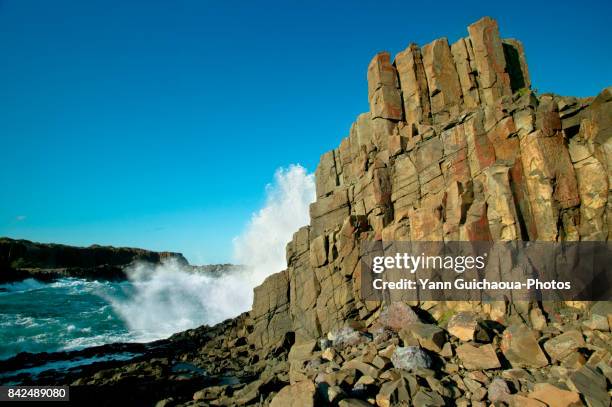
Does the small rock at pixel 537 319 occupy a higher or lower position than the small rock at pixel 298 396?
higher

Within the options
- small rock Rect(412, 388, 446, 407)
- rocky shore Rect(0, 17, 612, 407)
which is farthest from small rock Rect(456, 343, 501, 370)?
small rock Rect(412, 388, 446, 407)

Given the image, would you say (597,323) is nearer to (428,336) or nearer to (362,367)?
(428,336)

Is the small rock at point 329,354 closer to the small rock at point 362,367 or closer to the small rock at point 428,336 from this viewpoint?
the small rock at point 362,367

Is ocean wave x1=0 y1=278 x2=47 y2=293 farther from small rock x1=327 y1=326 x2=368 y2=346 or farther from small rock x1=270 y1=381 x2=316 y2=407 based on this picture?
small rock x1=270 y1=381 x2=316 y2=407

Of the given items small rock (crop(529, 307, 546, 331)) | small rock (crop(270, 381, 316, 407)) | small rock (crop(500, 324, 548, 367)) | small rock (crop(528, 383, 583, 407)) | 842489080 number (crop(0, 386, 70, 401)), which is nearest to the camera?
small rock (crop(528, 383, 583, 407))

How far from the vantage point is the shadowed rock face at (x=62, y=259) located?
96.9 metres

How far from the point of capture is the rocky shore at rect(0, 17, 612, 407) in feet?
44.1

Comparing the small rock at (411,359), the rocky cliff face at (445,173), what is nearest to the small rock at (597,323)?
the rocky cliff face at (445,173)

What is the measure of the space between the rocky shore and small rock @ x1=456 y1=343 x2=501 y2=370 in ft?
0.17

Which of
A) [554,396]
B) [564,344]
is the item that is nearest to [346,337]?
[564,344]

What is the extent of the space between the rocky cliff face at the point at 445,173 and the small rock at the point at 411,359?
5010 mm

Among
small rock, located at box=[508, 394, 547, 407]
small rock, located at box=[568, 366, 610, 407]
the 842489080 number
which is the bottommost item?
the 842489080 number

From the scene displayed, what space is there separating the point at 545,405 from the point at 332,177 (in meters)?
25.1

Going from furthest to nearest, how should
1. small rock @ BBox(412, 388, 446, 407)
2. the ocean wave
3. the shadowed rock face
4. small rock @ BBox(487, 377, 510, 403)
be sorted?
the shadowed rock face, the ocean wave, small rock @ BBox(412, 388, 446, 407), small rock @ BBox(487, 377, 510, 403)
